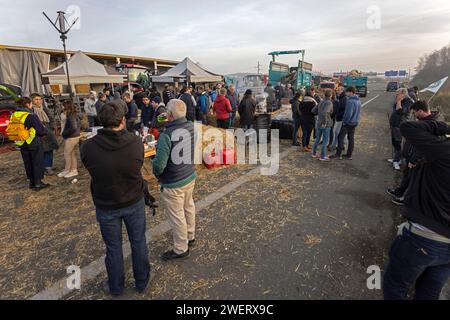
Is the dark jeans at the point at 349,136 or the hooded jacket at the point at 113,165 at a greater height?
the hooded jacket at the point at 113,165

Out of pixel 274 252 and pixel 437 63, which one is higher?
pixel 437 63

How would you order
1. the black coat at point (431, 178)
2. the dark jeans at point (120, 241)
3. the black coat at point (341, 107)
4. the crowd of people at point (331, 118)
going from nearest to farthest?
1. the black coat at point (431, 178)
2. the dark jeans at point (120, 241)
3. the crowd of people at point (331, 118)
4. the black coat at point (341, 107)

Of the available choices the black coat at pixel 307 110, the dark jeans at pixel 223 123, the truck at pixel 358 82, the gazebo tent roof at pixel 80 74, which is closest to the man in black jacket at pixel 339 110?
the black coat at pixel 307 110

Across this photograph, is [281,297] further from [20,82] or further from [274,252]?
[20,82]

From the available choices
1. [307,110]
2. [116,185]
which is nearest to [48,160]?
[116,185]

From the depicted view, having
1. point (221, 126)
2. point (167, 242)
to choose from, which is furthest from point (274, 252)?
point (221, 126)

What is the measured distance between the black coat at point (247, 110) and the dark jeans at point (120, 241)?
662 cm

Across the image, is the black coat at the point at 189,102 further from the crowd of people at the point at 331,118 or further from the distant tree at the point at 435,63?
the distant tree at the point at 435,63

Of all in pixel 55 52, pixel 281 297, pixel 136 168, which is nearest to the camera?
pixel 136 168

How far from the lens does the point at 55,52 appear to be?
16.9 m

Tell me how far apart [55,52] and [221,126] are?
14853 millimetres

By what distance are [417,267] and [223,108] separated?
23.9 feet

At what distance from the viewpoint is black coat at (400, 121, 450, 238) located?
1891 mm

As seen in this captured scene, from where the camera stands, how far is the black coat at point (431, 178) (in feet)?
6.20
